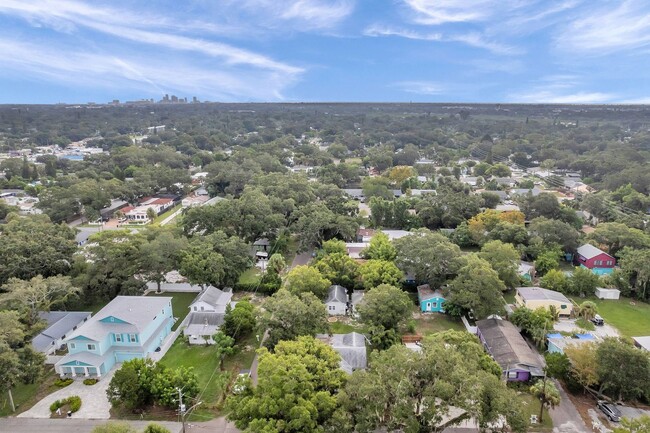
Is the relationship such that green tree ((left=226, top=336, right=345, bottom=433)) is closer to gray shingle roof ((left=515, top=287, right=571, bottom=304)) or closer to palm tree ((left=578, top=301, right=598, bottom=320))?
gray shingle roof ((left=515, top=287, right=571, bottom=304))

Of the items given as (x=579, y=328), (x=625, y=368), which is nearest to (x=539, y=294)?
(x=579, y=328)

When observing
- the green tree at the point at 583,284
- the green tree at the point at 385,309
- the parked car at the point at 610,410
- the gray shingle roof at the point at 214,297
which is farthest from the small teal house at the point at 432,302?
the gray shingle roof at the point at 214,297

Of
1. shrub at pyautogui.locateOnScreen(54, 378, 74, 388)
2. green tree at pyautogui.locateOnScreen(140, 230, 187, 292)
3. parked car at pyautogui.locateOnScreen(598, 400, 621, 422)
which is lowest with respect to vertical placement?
parked car at pyautogui.locateOnScreen(598, 400, 621, 422)

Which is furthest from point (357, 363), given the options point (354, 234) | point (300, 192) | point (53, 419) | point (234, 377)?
point (300, 192)

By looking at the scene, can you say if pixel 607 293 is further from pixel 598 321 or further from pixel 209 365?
pixel 209 365

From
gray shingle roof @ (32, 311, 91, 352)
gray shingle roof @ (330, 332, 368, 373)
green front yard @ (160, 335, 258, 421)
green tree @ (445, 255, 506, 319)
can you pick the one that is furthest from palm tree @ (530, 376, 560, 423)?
gray shingle roof @ (32, 311, 91, 352)

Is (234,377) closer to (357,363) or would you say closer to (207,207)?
(357,363)
